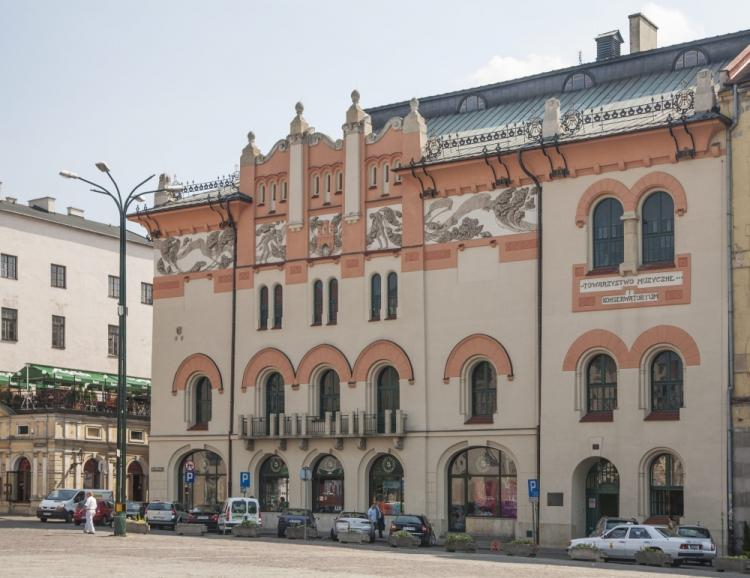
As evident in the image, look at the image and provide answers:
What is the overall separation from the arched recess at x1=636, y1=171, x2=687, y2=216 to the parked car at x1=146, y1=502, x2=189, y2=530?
22065 mm

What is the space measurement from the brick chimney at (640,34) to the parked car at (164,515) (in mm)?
27026

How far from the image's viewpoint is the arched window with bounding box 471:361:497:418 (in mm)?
52438

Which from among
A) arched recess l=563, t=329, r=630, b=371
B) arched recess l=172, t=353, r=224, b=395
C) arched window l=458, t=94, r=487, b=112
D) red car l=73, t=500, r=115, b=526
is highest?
arched window l=458, t=94, r=487, b=112

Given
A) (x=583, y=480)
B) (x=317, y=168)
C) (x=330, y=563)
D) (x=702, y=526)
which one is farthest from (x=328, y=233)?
(x=330, y=563)

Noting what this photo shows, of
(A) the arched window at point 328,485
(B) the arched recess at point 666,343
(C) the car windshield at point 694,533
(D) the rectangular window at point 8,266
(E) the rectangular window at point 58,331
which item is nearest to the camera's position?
(C) the car windshield at point 694,533

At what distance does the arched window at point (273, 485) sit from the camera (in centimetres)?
5797

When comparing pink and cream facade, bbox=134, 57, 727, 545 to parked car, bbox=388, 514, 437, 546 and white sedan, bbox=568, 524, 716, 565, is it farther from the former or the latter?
white sedan, bbox=568, 524, 716, 565

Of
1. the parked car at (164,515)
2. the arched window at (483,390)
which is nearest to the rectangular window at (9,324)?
the parked car at (164,515)

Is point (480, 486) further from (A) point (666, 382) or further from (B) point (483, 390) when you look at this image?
(A) point (666, 382)

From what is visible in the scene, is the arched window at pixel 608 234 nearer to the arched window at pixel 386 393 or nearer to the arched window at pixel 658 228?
the arched window at pixel 658 228

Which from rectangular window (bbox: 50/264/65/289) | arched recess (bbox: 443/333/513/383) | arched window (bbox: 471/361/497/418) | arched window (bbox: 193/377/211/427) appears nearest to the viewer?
arched recess (bbox: 443/333/513/383)

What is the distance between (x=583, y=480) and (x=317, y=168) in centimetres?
1778

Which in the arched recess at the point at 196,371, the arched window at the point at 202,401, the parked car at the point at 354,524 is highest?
the arched recess at the point at 196,371

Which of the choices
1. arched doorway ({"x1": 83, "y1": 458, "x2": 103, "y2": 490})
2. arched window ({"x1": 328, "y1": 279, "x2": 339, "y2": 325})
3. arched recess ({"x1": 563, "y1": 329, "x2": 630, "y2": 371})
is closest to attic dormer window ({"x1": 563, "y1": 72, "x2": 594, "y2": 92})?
arched recess ({"x1": 563, "y1": 329, "x2": 630, "y2": 371})
